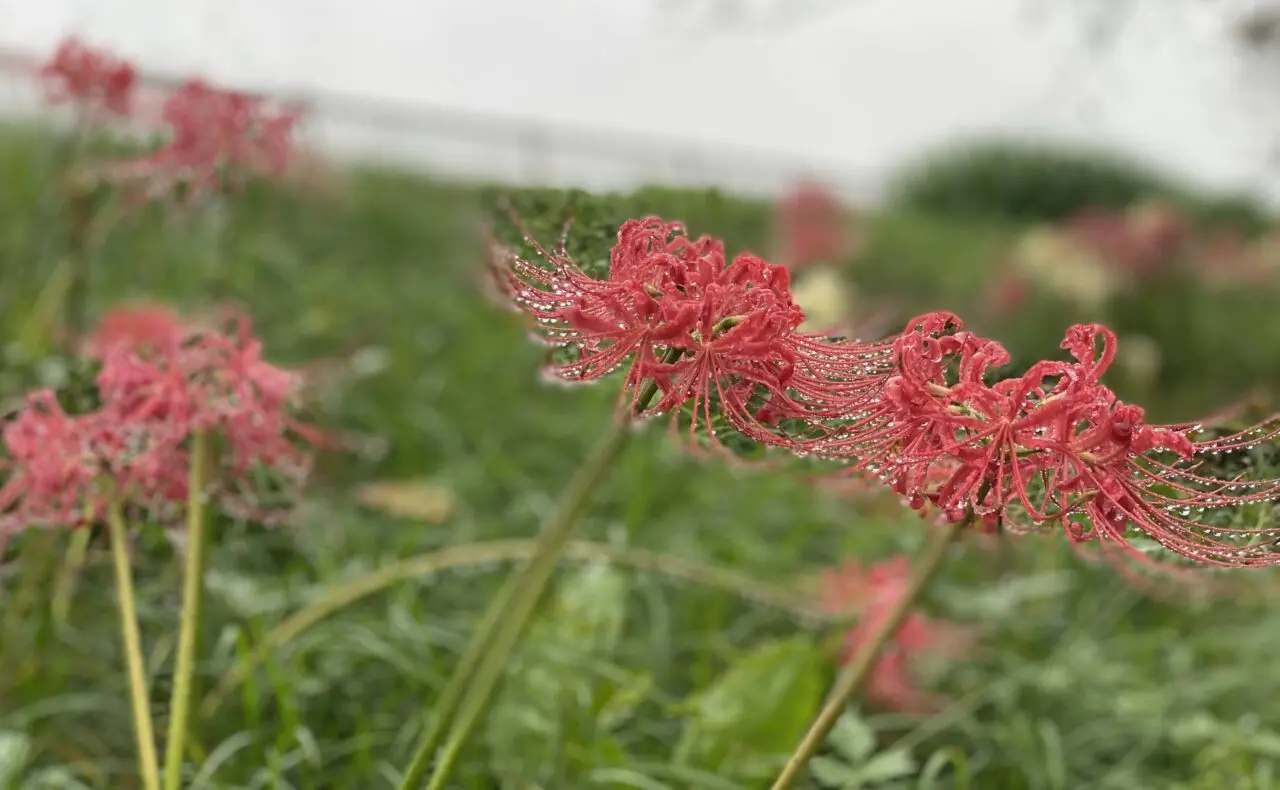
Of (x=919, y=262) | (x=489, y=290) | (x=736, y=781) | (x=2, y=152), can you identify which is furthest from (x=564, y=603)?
(x=919, y=262)

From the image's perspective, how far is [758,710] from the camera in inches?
48.6

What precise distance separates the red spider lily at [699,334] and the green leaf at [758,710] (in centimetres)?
63

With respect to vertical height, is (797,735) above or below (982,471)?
below

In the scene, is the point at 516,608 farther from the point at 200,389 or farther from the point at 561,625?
the point at 561,625

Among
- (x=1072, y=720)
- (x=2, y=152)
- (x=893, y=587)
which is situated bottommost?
(x=1072, y=720)

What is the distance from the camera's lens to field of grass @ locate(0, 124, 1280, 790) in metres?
1.24

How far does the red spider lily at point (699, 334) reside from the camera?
608 mm

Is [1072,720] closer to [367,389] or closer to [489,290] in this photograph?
[489,290]

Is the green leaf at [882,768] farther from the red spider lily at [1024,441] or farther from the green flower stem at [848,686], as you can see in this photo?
the red spider lily at [1024,441]

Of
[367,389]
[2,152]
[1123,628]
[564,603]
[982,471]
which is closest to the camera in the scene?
[982,471]

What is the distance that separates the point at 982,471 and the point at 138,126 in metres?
1.70

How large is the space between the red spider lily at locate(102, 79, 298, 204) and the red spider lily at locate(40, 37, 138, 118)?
0.16m

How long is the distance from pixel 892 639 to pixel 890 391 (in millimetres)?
943

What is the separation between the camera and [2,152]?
3678mm
